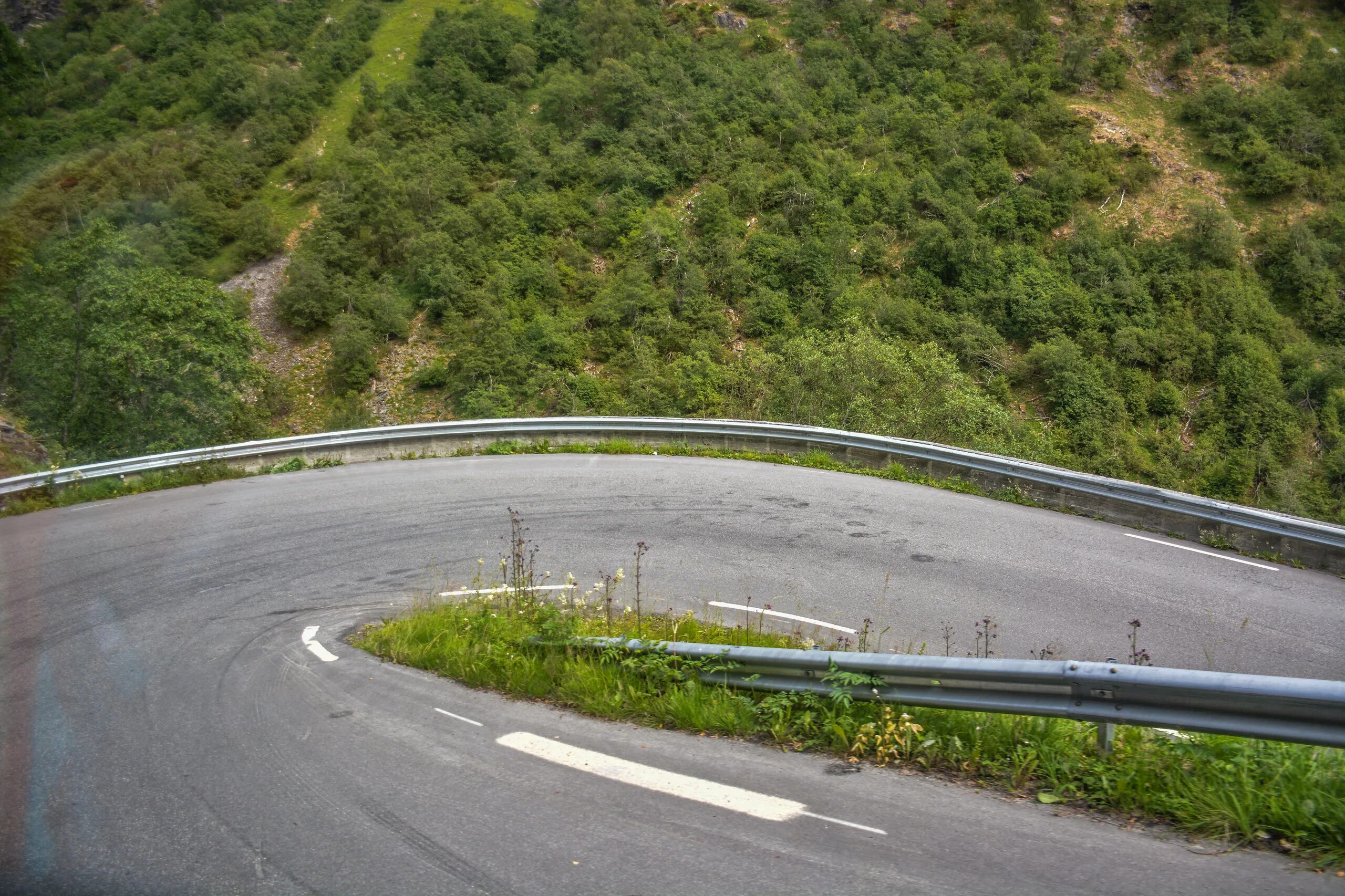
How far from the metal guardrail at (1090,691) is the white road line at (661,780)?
0.88 m

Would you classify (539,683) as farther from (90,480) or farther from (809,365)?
(809,365)

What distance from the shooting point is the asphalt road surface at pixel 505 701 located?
130 inches

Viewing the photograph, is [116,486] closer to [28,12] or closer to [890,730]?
[890,730]

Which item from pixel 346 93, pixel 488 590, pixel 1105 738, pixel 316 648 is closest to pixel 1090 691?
pixel 1105 738

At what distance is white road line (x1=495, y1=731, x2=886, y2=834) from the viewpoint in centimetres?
364

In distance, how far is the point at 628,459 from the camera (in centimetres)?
1546

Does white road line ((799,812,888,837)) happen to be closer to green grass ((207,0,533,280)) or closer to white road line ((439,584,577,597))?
white road line ((439,584,577,597))

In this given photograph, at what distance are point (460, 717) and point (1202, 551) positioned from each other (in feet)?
31.9

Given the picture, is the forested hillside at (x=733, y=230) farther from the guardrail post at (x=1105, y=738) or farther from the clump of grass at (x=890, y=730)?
the guardrail post at (x=1105, y=738)

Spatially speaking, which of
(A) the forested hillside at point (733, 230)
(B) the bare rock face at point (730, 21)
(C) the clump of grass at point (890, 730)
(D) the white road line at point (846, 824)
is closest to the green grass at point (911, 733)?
(C) the clump of grass at point (890, 730)

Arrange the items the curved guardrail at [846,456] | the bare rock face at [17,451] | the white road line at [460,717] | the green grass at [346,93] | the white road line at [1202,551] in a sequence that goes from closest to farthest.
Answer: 1. the white road line at [460,717]
2. the white road line at [1202,551]
3. the curved guardrail at [846,456]
4. the bare rock face at [17,451]
5. the green grass at [346,93]

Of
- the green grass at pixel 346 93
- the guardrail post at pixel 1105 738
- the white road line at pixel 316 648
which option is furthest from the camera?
the green grass at pixel 346 93

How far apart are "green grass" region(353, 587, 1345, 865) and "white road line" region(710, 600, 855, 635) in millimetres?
1394

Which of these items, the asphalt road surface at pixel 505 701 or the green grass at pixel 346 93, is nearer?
the asphalt road surface at pixel 505 701
